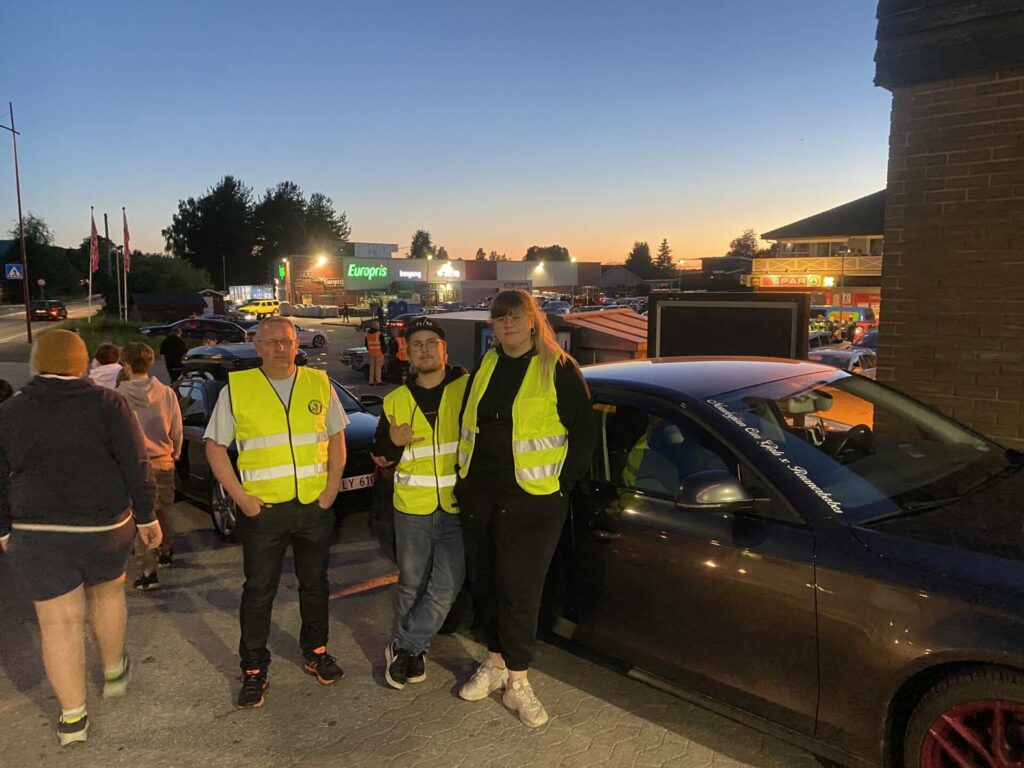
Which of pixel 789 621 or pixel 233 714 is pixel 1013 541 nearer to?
pixel 789 621

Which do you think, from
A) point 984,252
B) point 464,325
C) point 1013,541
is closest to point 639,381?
point 1013,541

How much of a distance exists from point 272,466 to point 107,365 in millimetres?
3682

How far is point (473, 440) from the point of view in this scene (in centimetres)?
318

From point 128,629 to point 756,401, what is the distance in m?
3.74

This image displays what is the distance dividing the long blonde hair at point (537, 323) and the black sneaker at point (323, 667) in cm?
187

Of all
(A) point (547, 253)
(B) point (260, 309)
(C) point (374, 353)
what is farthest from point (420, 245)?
(C) point (374, 353)

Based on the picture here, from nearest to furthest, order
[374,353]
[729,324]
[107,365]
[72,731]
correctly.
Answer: [72,731] < [107,365] < [729,324] < [374,353]

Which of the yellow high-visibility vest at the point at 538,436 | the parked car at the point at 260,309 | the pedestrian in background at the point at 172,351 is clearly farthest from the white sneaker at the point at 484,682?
the parked car at the point at 260,309

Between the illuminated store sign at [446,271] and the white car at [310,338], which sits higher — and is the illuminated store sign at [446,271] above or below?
above

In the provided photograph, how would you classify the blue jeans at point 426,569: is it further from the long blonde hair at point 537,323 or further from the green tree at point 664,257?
the green tree at point 664,257

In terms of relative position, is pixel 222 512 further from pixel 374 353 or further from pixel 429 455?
pixel 374 353

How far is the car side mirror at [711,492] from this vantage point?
2.62 meters

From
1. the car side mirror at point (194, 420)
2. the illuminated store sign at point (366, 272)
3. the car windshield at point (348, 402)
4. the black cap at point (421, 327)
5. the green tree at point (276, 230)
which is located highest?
the green tree at point (276, 230)

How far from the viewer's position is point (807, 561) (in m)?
2.53
